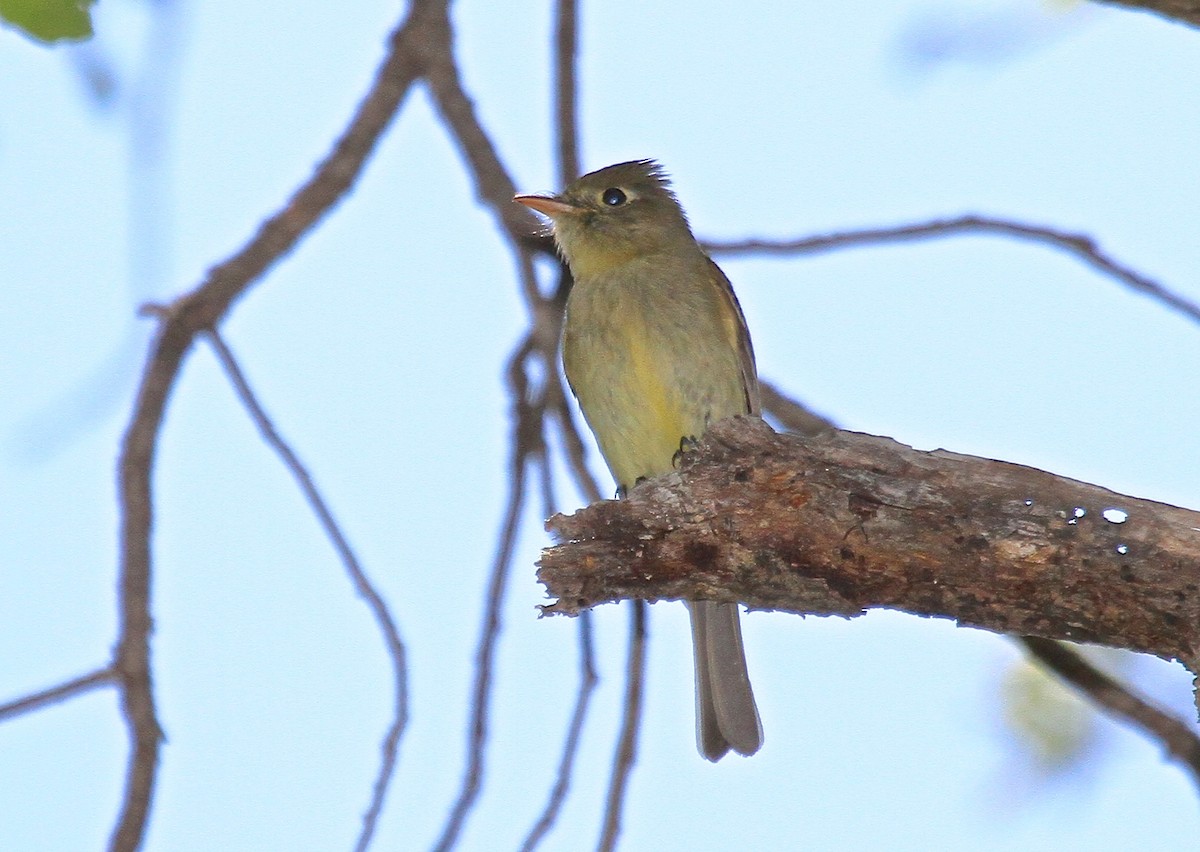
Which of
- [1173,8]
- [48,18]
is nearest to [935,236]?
[1173,8]

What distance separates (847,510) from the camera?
3453 mm

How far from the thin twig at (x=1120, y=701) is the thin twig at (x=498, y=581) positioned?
156 centimetres

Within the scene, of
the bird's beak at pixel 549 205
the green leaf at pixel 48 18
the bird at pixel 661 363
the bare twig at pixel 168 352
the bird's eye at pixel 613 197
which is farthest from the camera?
the bird's eye at pixel 613 197

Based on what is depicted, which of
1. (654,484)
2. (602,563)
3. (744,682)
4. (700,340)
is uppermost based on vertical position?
(700,340)

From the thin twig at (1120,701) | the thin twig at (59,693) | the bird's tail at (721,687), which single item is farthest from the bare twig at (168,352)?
the thin twig at (1120,701)

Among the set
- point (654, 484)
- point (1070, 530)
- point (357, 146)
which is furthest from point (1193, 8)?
point (357, 146)

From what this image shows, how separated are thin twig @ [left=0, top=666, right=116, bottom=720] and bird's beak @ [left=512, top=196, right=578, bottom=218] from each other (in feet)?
7.39

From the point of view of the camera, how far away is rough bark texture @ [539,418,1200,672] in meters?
3.41

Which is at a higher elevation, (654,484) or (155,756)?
(654,484)

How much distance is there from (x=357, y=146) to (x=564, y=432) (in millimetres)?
1144

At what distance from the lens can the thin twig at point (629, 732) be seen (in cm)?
419

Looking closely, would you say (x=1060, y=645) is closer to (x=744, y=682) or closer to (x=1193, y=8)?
(x=744, y=682)

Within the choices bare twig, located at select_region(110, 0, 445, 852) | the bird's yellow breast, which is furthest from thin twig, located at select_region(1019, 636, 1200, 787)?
bare twig, located at select_region(110, 0, 445, 852)

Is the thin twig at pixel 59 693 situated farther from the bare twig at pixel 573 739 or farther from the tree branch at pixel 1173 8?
the tree branch at pixel 1173 8
